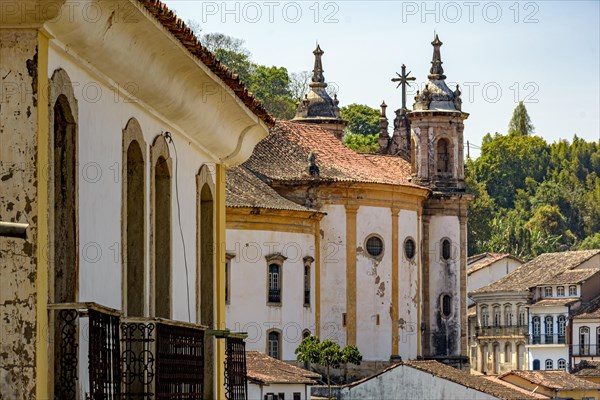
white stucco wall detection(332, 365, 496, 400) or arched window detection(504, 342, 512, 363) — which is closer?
white stucco wall detection(332, 365, 496, 400)

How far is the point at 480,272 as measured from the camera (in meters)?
→ 97.8

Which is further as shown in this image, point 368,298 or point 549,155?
point 549,155

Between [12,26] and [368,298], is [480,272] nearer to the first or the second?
[368,298]

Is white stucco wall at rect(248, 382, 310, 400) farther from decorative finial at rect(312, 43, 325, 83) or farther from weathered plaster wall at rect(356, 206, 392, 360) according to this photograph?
decorative finial at rect(312, 43, 325, 83)

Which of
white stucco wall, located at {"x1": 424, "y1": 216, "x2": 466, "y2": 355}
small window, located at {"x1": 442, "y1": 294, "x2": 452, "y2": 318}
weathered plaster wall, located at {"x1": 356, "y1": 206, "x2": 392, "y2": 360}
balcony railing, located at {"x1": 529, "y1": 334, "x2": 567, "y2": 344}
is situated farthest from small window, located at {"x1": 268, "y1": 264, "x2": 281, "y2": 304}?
balcony railing, located at {"x1": 529, "y1": 334, "x2": 567, "y2": 344}

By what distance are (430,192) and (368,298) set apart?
5.61m

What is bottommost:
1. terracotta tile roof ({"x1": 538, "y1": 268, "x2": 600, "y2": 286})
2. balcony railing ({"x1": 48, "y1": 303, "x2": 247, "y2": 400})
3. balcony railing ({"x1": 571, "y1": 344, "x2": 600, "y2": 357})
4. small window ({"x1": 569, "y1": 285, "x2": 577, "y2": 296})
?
balcony railing ({"x1": 571, "y1": 344, "x2": 600, "y2": 357})

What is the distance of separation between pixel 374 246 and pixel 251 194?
616 cm

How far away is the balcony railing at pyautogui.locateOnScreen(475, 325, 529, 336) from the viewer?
3541 inches

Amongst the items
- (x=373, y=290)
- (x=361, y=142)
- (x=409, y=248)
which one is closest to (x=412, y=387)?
(x=373, y=290)

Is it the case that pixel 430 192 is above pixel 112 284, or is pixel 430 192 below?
above

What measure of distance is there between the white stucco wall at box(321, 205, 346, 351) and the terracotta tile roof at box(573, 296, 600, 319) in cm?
2891

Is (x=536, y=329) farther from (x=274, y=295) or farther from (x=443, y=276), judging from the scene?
(x=274, y=295)

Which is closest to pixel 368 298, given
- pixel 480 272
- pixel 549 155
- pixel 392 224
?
pixel 392 224
